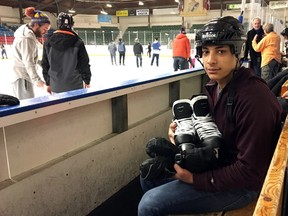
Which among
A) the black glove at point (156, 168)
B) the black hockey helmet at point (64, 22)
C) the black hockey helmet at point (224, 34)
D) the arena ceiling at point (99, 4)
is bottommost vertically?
Result: the black glove at point (156, 168)

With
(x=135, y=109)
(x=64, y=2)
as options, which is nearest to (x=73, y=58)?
(x=135, y=109)

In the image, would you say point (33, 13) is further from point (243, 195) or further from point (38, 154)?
point (243, 195)

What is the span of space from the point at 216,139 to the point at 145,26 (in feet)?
74.6

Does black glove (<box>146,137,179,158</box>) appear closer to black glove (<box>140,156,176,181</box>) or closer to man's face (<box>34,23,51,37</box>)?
black glove (<box>140,156,176,181</box>)

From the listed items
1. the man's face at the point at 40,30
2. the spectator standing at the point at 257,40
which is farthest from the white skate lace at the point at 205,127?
the spectator standing at the point at 257,40

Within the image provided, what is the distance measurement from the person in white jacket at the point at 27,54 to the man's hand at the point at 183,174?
1701mm

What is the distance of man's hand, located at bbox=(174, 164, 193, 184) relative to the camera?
1025 millimetres

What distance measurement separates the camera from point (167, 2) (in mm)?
19781

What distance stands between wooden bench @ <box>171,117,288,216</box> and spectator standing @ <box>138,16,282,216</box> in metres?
0.03

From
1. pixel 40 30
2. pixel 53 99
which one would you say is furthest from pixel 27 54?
pixel 53 99

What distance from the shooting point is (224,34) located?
1048 millimetres

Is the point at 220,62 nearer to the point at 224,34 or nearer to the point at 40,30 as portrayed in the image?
the point at 224,34

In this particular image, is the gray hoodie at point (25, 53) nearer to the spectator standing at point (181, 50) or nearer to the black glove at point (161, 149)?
the black glove at point (161, 149)

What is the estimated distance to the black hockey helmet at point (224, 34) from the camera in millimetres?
1049
